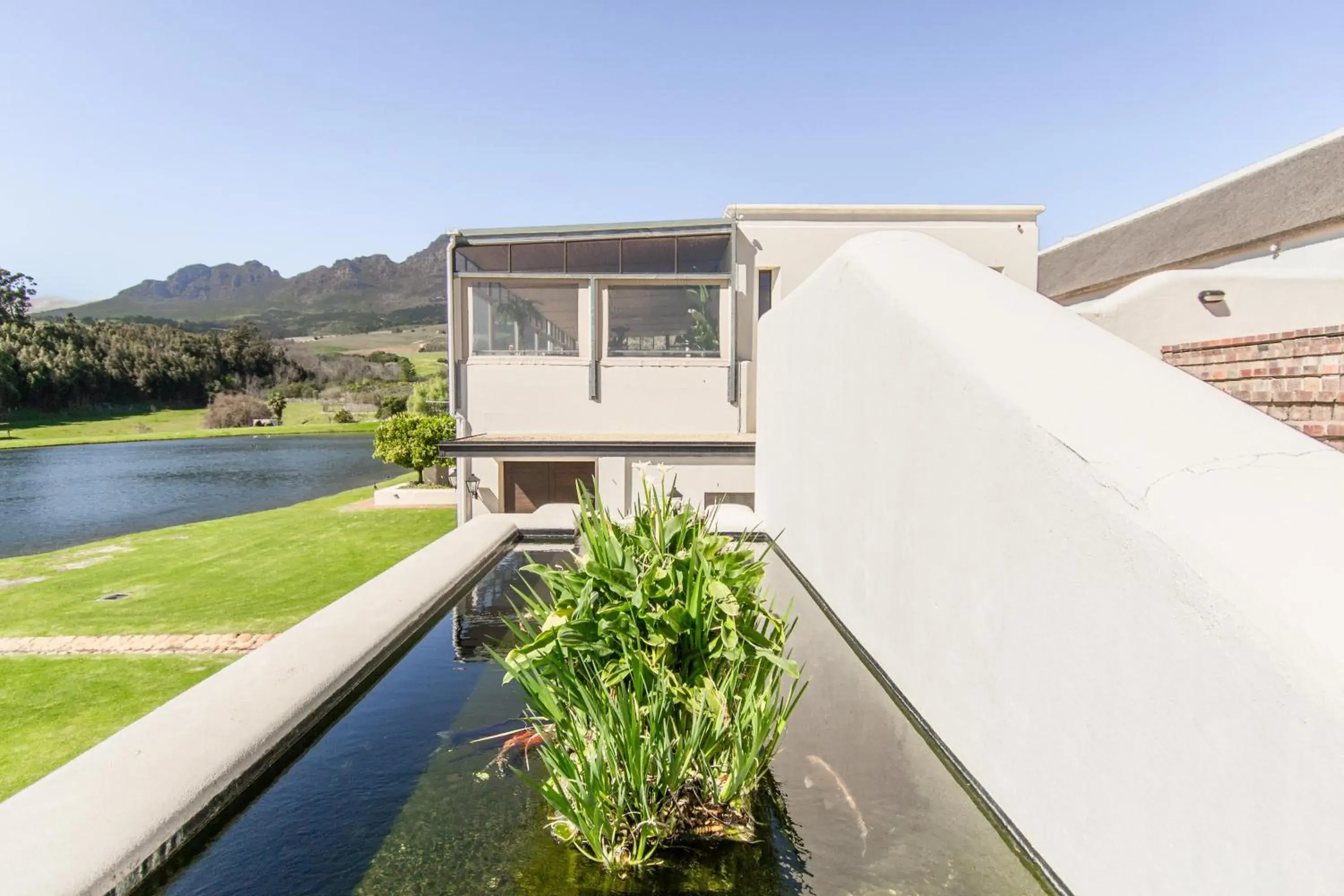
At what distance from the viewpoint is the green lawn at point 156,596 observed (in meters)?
5.45

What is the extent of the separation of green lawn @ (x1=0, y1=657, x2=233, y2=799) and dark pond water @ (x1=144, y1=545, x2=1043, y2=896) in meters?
2.72

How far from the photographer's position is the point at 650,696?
2.64 m

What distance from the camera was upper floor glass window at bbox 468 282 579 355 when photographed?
14086mm

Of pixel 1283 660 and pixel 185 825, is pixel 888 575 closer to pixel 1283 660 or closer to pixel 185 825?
pixel 1283 660

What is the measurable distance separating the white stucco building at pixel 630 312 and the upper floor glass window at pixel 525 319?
28 millimetres

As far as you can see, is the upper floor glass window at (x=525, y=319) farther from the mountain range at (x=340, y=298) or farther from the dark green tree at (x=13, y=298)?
the mountain range at (x=340, y=298)

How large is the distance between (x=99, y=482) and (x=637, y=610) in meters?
38.1

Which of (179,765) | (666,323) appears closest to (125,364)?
(666,323)

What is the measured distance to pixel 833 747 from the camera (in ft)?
11.4

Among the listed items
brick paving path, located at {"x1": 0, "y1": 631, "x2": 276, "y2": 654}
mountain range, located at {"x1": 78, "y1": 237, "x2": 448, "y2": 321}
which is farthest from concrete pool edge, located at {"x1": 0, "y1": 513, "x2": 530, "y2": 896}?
mountain range, located at {"x1": 78, "y1": 237, "x2": 448, "y2": 321}

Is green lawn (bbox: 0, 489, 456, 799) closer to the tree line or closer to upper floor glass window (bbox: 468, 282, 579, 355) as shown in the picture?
upper floor glass window (bbox: 468, 282, 579, 355)

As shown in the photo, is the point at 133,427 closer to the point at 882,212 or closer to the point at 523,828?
the point at 882,212

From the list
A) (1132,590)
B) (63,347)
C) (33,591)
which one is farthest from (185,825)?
(63,347)

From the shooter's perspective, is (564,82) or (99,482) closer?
(564,82)
